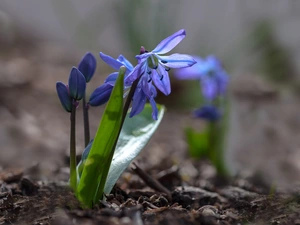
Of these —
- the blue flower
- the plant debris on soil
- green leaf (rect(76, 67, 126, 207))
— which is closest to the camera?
the plant debris on soil

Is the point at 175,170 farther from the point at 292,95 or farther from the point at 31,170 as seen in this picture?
the point at 292,95

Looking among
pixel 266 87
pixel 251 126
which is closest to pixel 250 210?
pixel 251 126

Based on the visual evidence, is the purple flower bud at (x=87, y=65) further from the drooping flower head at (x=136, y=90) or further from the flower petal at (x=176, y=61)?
the flower petal at (x=176, y=61)

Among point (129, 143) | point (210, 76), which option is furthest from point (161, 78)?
point (210, 76)

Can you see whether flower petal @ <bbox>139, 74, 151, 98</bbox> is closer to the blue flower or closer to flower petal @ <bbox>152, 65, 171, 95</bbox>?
flower petal @ <bbox>152, 65, 171, 95</bbox>

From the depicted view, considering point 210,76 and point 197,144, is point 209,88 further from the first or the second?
point 197,144

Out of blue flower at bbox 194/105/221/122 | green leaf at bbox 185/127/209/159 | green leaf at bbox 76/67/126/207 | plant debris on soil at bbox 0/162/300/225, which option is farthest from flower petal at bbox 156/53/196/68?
green leaf at bbox 185/127/209/159
